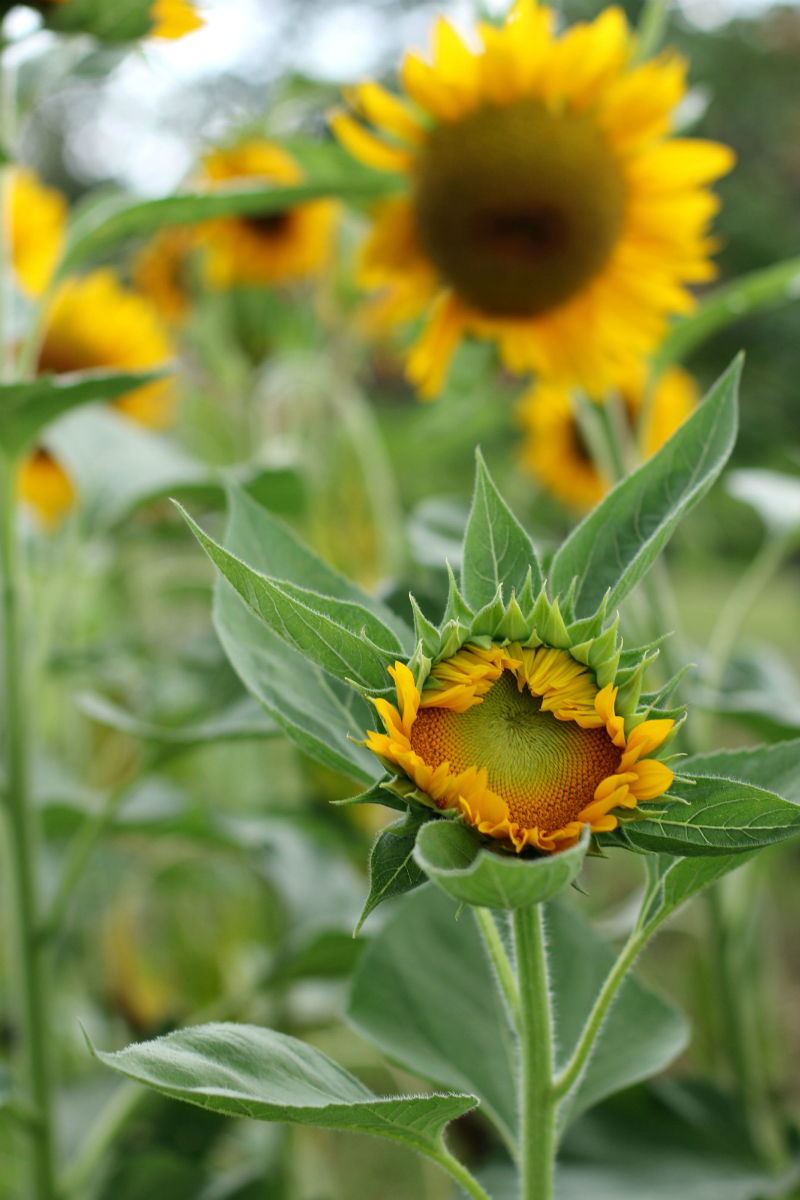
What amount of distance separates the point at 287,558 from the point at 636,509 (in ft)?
0.27

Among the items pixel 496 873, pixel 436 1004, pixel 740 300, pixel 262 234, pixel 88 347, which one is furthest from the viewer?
pixel 262 234

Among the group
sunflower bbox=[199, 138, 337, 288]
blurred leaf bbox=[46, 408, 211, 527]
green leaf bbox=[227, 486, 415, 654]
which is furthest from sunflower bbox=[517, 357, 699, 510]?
green leaf bbox=[227, 486, 415, 654]

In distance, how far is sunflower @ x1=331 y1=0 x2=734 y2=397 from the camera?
0.50 metres

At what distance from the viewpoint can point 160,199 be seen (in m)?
0.39

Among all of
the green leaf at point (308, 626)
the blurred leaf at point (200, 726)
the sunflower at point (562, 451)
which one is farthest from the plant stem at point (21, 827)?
the sunflower at point (562, 451)

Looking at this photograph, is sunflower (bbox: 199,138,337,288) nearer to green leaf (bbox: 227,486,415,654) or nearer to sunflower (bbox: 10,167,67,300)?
sunflower (bbox: 10,167,67,300)

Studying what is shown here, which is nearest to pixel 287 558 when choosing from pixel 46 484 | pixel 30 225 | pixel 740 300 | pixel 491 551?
pixel 491 551

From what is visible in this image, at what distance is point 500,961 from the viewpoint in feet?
0.76

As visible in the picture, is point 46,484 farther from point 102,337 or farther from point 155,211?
point 155,211

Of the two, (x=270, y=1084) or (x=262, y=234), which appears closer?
(x=270, y=1084)

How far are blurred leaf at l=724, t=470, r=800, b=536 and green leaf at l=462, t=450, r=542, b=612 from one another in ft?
1.13

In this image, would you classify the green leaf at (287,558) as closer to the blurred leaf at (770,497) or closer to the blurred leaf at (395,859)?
the blurred leaf at (395,859)

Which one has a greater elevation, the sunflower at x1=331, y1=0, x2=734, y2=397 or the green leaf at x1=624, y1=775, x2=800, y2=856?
the sunflower at x1=331, y1=0, x2=734, y2=397

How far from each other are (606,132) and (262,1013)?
0.55 meters
